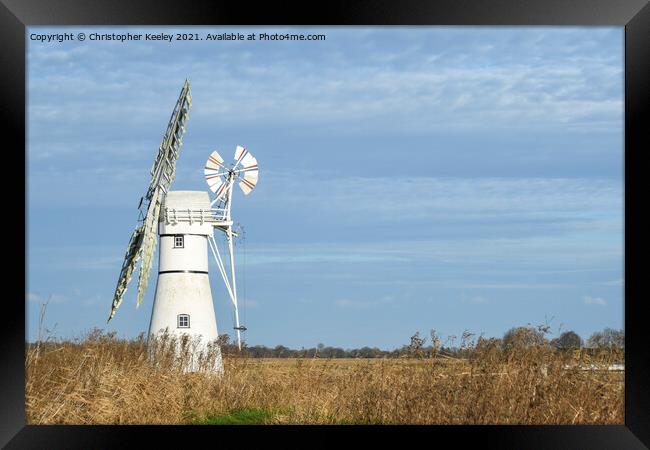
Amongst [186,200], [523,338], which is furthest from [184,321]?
[523,338]

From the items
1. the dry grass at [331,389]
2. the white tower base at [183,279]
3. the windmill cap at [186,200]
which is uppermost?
the windmill cap at [186,200]

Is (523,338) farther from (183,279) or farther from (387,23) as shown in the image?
→ (183,279)

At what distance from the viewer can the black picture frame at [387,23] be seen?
4941mm

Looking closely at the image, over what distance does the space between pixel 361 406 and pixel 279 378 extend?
288 cm

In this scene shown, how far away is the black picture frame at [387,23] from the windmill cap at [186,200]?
12.9 metres

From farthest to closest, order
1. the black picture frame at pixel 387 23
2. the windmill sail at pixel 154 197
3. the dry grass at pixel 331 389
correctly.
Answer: the windmill sail at pixel 154 197 < the dry grass at pixel 331 389 < the black picture frame at pixel 387 23

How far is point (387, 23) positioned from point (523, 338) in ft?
12.5

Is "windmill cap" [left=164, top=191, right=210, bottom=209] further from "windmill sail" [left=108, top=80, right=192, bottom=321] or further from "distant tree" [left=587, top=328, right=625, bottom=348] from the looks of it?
"distant tree" [left=587, top=328, right=625, bottom=348]


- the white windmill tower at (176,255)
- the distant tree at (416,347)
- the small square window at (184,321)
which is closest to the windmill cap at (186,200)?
the white windmill tower at (176,255)

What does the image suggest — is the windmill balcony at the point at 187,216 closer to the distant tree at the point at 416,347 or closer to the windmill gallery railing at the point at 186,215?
the windmill gallery railing at the point at 186,215

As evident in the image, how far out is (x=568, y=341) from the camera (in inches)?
301

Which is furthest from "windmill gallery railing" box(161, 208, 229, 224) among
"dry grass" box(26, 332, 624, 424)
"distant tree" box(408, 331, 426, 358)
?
"distant tree" box(408, 331, 426, 358)

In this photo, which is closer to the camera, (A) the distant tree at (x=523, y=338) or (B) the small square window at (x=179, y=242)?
(A) the distant tree at (x=523, y=338)

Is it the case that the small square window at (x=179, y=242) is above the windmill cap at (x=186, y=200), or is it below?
below
